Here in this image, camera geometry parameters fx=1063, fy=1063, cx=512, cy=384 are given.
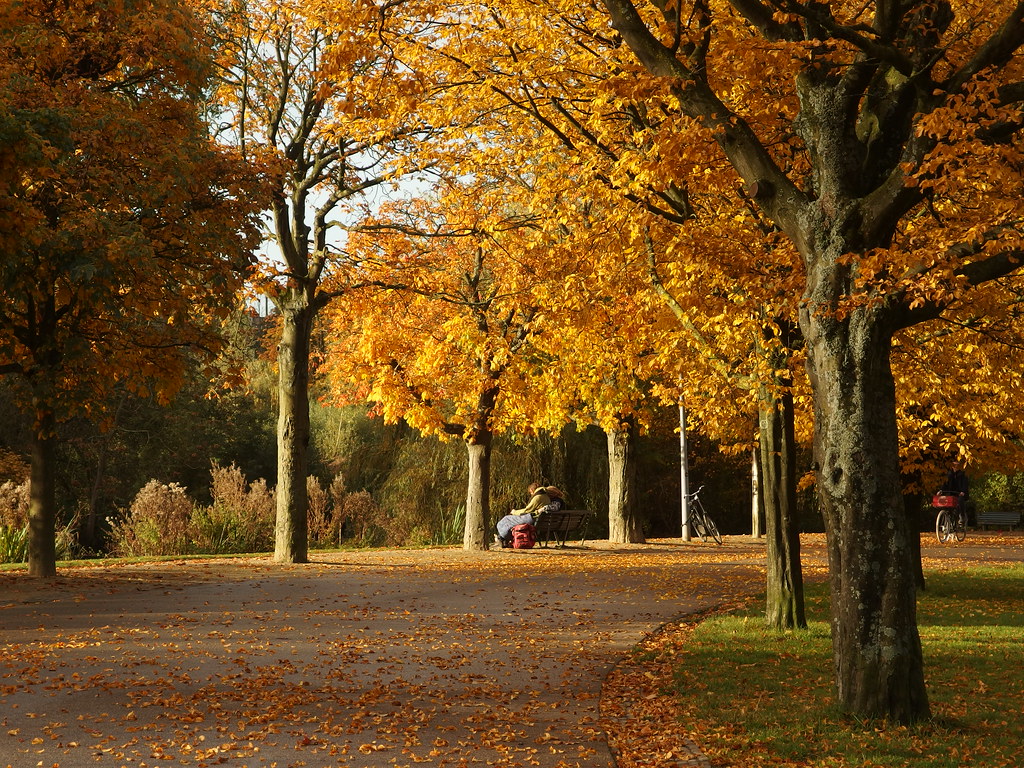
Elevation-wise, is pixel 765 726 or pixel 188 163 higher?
pixel 188 163

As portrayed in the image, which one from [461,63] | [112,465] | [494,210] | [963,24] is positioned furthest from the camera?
[112,465]

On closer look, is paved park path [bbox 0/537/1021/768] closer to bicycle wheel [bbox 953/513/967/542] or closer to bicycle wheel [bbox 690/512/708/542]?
bicycle wheel [bbox 690/512/708/542]

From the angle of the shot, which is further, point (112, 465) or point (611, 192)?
point (112, 465)

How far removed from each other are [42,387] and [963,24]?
38.3ft

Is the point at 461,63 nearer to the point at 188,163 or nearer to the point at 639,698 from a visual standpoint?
the point at 188,163

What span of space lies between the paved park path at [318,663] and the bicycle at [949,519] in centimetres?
1562

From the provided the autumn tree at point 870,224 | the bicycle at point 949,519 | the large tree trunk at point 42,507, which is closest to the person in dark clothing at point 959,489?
the bicycle at point 949,519

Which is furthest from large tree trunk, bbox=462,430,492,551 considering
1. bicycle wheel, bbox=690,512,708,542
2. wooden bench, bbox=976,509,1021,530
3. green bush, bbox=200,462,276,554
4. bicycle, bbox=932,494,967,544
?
wooden bench, bbox=976,509,1021,530

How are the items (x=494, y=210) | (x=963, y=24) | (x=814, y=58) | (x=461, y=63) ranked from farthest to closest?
(x=494, y=210), (x=461, y=63), (x=963, y=24), (x=814, y=58)

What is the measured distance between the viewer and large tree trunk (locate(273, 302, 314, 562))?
61.2 ft

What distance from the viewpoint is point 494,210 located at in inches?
811

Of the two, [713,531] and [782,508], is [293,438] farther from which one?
[713,531]

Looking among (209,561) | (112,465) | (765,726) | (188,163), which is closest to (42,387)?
(188,163)

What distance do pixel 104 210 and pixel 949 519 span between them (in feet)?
82.7
